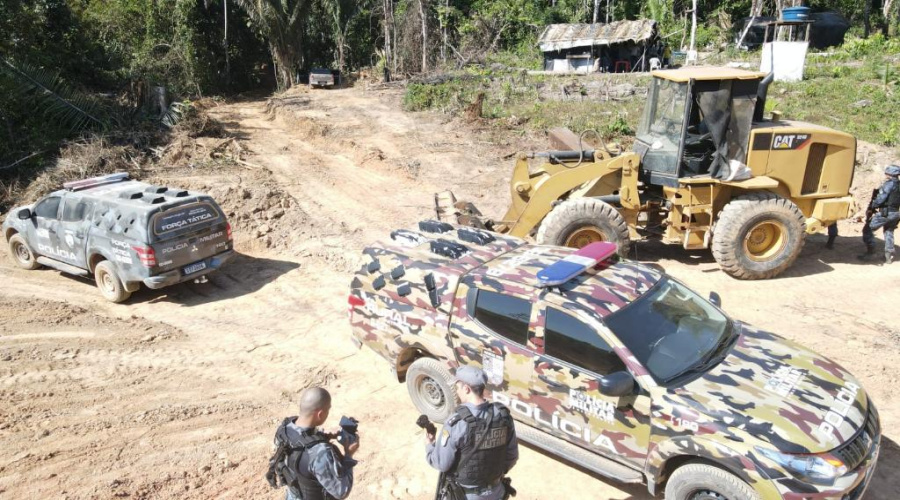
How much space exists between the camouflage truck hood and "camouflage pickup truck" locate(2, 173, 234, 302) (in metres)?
8.41

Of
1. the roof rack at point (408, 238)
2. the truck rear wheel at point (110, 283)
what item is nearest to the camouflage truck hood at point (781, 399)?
the roof rack at point (408, 238)

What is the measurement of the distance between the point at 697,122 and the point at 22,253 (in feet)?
42.1

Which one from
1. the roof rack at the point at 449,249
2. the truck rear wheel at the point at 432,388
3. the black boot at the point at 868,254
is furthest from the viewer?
the black boot at the point at 868,254

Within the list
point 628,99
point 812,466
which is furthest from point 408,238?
point 628,99

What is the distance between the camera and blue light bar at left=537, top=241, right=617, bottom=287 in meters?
5.49

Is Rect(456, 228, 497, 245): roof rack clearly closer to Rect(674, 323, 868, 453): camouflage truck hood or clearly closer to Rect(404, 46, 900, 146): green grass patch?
Rect(674, 323, 868, 453): camouflage truck hood

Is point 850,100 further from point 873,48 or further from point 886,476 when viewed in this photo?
point 886,476

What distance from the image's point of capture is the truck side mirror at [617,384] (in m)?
4.65

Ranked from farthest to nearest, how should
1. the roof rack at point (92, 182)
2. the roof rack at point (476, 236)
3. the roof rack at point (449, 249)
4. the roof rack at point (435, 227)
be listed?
1. the roof rack at point (92, 182)
2. the roof rack at point (435, 227)
3. the roof rack at point (476, 236)
4. the roof rack at point (449, 249)

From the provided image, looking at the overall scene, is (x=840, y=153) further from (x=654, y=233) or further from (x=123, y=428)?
(x=123, y=428)

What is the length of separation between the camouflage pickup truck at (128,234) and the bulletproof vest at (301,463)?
7036 mm

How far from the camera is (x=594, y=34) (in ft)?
93.9

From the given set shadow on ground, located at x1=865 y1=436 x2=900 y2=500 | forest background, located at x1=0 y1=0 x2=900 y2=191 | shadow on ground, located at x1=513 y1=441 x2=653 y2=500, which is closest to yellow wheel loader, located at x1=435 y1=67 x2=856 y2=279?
shadow on ground, located at x1=865 y1=436 x2=900 y2=500

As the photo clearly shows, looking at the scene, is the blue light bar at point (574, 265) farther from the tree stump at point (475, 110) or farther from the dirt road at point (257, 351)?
the tree stump at point (475, 110)
